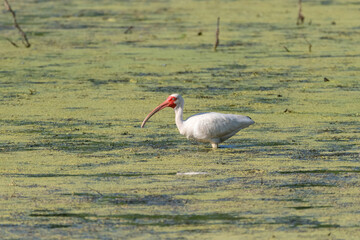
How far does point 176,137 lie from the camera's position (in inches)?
237

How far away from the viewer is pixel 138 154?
5441 millimetres

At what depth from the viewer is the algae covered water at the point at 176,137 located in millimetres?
3971

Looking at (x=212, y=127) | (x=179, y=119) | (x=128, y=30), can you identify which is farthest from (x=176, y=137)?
(x=128, y=30)

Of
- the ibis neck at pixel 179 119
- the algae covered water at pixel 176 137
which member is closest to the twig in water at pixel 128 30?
the algae covered water at pixel 176 137

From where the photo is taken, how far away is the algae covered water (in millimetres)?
3971

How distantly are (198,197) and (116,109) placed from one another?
287 centimetres

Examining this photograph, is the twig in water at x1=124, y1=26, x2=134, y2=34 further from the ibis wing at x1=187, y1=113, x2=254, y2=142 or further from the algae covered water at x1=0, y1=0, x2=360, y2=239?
the ibis wing at x1=187, y1=113, x2=254, y2=142

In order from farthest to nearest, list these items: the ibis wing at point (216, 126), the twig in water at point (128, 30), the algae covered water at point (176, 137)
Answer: the twig in water at point (128, 30) < the ibis wing at point (216, 126) < the algae covered water at point (176, 137)

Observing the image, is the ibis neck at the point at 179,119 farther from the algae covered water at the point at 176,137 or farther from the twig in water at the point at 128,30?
the twig in water at the point at 128,30

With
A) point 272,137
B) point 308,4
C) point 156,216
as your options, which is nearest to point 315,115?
point 272,137

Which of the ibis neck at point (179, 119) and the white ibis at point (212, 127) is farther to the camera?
the ibis neck at point (179, 119)

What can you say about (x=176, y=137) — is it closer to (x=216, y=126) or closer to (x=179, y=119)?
(x=179, y=119)

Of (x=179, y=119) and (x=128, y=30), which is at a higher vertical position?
(x=179, y=119)

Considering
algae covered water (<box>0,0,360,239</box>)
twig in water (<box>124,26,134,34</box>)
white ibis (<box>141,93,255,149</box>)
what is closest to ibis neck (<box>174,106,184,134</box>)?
white ibis (<box>141,93,255,149</box>)
